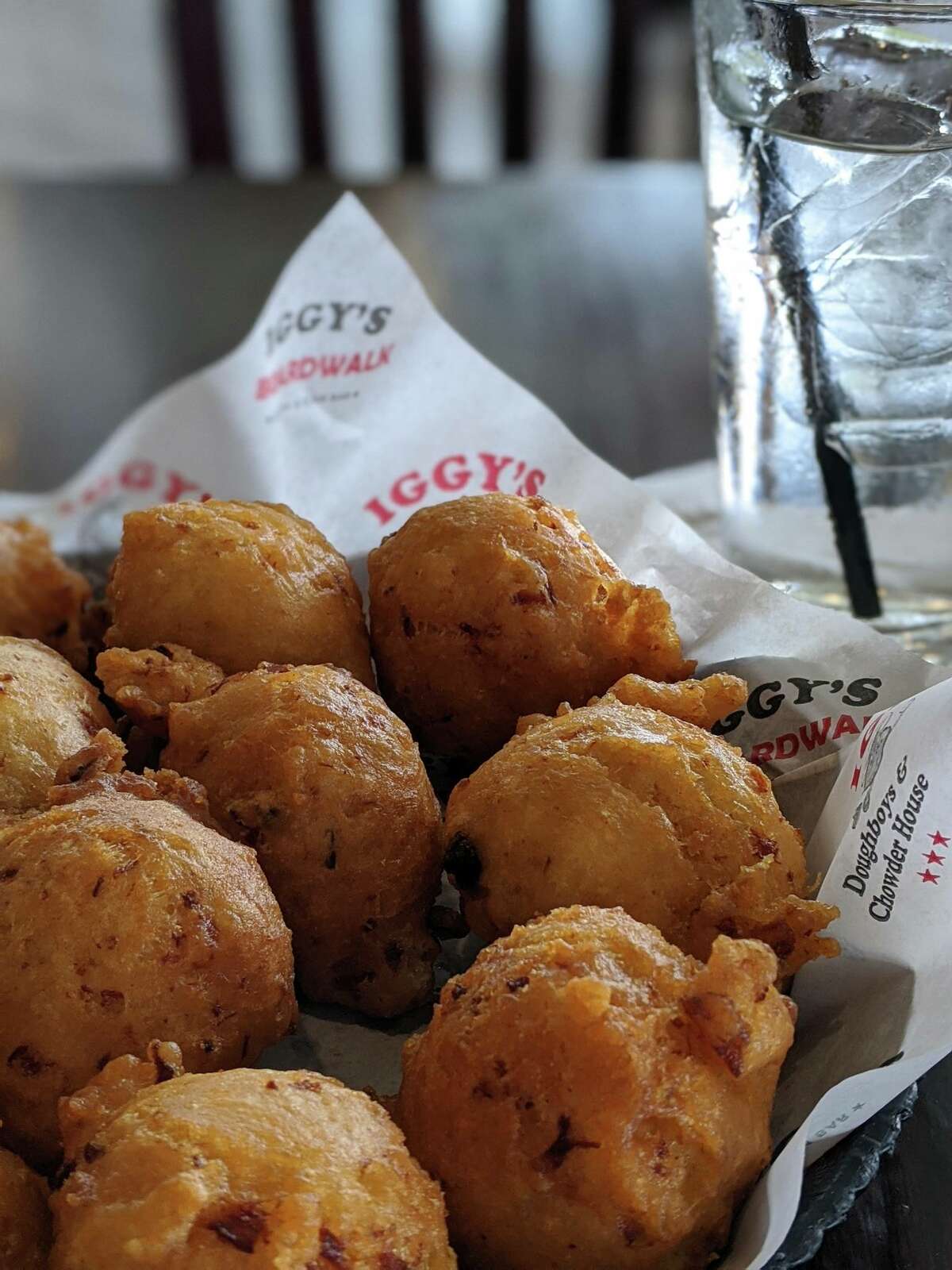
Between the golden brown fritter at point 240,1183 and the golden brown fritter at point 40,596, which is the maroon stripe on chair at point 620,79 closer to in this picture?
the golden brown fritter at point 40,596

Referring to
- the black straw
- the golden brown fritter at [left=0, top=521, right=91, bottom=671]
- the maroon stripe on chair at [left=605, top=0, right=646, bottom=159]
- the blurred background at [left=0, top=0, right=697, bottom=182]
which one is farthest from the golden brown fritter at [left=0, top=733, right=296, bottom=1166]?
the maroon stripe on chair at [left=605, top=0, right=646, bottom=159]

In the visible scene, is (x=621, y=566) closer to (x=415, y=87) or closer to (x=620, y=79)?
(x=415, y=87)

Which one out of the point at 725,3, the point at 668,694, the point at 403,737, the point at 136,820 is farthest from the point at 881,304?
the point at 136,820

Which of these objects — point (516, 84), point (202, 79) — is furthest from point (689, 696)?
point (202, 79)

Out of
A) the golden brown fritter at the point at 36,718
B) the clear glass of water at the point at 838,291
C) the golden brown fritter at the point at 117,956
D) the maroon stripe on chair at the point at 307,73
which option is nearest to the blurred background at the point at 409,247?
the maroon stripe on chair at the point at 307,73

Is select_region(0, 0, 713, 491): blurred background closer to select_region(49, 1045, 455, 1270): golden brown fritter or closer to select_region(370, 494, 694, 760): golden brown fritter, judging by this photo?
select_region(370, 494, 694, 760): golden brown fritter
